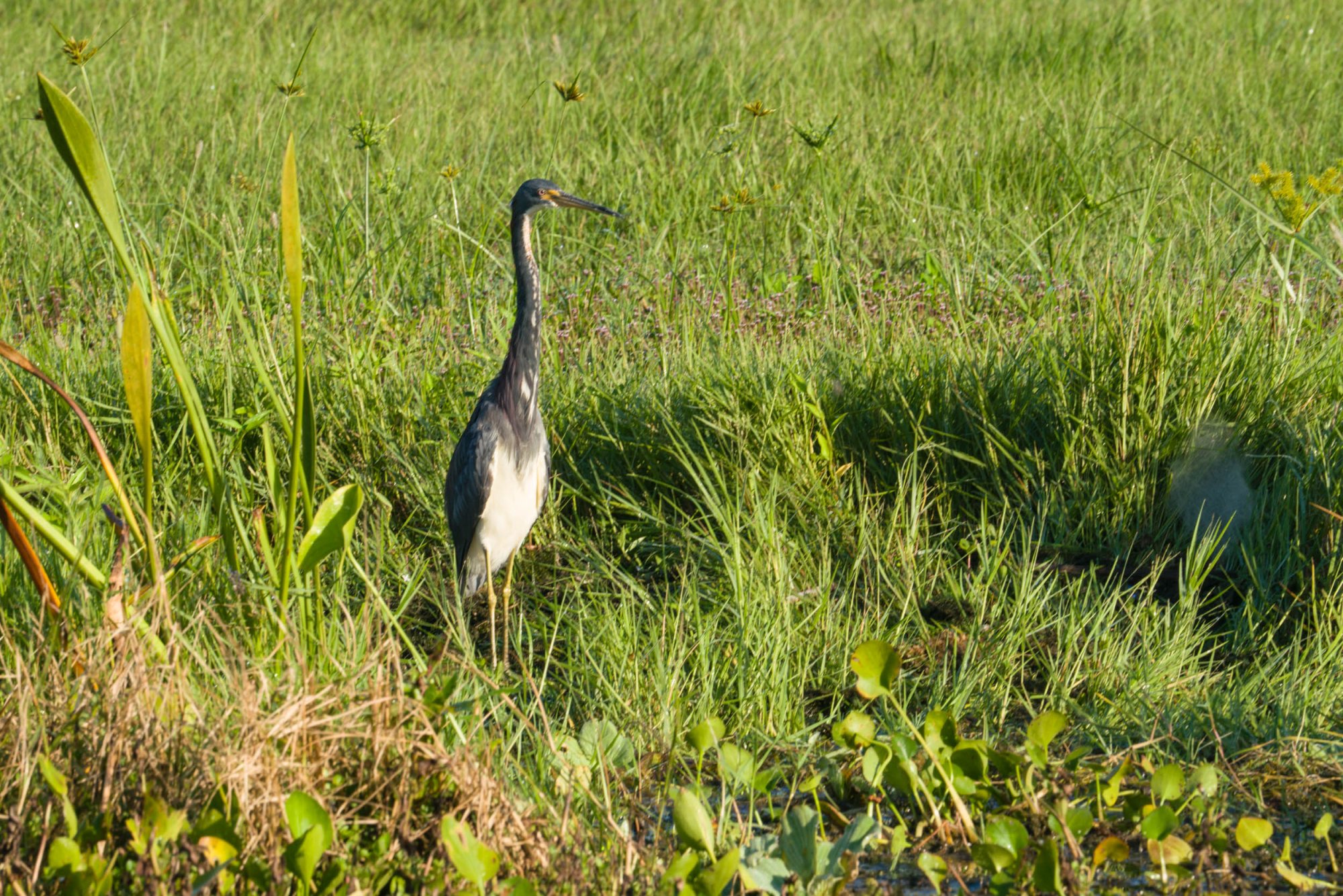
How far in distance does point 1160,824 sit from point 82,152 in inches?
72.6

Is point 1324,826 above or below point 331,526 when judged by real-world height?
below

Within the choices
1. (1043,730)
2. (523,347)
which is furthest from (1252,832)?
(523,347)

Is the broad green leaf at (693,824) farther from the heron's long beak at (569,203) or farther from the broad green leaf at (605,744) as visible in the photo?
the heron's long beak at (569,203)

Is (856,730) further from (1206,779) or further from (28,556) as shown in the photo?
(28,556)

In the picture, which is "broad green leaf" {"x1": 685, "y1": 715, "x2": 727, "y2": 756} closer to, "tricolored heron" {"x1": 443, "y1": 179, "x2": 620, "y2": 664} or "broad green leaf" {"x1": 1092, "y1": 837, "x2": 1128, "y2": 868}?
"broad green leaf" {"x1": 1092, "y1": 837, "x2": 1128, "y2": 868}

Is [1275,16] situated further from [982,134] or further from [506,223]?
[506,223]

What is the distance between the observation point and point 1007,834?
1945mm

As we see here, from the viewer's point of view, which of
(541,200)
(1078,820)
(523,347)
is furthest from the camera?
(541,200)

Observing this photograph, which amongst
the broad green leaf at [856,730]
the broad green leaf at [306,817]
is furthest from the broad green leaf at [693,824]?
the broad green leaf at [306,817]

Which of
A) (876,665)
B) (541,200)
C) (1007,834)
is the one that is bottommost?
(1007,834)

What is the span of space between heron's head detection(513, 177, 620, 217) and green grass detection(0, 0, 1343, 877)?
234 millimetres

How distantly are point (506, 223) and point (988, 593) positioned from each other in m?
2.97

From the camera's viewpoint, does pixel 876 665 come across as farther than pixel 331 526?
Yes

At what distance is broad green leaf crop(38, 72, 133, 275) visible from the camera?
1.63 metres
